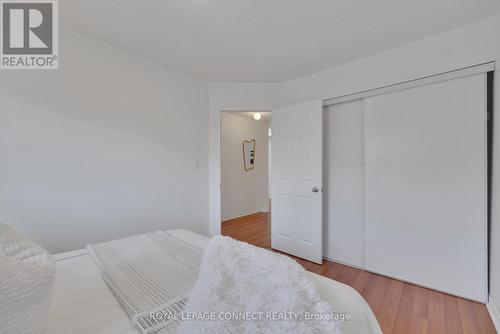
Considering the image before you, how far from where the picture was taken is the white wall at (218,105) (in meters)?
2.85

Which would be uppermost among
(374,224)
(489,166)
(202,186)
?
(489,166)

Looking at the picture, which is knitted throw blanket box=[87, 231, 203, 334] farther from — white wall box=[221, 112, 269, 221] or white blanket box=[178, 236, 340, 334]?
white wall box=[221, 112, 269, 221]

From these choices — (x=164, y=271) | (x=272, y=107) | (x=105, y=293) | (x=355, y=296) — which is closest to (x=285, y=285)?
(x=355, y=296)

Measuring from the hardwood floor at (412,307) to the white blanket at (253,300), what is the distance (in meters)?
1.29

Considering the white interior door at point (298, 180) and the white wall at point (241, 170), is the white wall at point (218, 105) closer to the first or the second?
the white interior door at point (298, 180)

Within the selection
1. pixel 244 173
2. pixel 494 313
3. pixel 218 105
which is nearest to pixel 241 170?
pixel 244 173

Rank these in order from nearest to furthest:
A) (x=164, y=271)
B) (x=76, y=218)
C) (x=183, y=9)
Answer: (x=164, y=271)
(x=183, y=9)
(x=76, y=218)

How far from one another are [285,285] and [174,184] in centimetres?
209

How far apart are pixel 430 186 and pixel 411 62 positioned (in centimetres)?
116

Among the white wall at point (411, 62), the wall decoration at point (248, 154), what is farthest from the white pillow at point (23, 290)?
→ the wall decoration at point (248, 154)

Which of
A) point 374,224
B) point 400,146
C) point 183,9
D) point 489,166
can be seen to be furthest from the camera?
point 374,224

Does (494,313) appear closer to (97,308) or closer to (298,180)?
(298,180)

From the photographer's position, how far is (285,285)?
69cm

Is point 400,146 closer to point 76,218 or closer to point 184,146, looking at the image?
point 184,146
